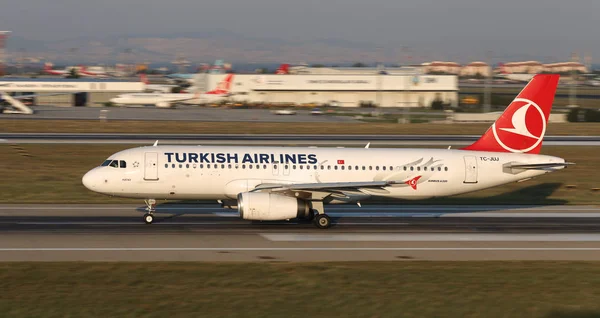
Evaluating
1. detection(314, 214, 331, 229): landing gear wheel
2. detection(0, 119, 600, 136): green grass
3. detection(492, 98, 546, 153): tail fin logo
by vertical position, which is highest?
detection(0, 119, 600, 136): green grass

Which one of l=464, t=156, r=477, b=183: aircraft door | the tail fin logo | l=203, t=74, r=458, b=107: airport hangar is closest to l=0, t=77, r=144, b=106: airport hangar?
l=203, t=74, r=458, b=107: airport hangar

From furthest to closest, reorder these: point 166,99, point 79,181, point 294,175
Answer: point 166,99 → point 79,181 → point 294,175

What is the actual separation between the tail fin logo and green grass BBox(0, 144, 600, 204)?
6.64 meters

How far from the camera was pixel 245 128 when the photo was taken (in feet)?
250

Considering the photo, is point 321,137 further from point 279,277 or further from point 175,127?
point 279,277

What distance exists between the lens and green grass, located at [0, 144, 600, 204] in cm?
3850

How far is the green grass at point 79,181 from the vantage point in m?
38.5

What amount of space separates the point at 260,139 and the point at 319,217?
33.8 m

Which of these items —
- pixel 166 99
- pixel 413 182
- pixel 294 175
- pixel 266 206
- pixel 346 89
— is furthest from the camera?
pixel 346 89

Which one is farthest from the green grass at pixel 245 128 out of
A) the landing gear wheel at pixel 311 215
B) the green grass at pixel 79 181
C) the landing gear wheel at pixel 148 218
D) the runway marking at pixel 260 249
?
the runway marking at pixel 260 249

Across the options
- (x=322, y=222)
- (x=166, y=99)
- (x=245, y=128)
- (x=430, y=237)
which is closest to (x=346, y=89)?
(x=166, y=99)

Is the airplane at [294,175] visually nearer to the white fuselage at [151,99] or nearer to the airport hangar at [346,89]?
the white fuselage at [151,99]

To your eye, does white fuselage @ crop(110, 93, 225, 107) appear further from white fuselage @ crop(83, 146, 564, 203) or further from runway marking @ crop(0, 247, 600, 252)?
runway marking @ crop(0, 247, 600, 252)

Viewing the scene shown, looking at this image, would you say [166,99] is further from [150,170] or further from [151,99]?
[150,170]
